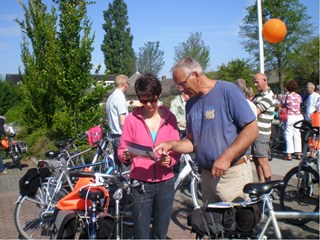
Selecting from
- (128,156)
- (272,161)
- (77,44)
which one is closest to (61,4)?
(77,44)

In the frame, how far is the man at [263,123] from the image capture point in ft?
18.6

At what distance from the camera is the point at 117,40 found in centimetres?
6519

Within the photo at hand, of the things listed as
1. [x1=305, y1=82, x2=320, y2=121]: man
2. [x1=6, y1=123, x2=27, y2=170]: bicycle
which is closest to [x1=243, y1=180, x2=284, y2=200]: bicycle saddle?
[x1=305, y1=82, x2=320, y2=121]: man

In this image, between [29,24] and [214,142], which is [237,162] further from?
[29,24]

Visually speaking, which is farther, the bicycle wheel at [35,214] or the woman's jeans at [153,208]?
the bicycle wheel at [35,214]

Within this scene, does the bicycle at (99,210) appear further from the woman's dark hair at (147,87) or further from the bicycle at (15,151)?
the bicycle at (15,151)

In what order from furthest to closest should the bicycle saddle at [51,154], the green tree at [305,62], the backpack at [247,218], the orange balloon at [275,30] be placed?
1. the green tree at [305,62]
2. the orange balloon at [275,30]
3. the bicycle saddle at [51,154]
4. the backpack at [247,218]

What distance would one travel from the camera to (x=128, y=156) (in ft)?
10.1

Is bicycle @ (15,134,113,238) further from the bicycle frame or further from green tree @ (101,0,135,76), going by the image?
green tree @ (101,0,135,76)

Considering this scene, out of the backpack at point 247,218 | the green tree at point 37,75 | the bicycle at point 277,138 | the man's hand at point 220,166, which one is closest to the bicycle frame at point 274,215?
the backpack at point 247,218

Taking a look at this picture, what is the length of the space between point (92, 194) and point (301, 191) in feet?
10.2

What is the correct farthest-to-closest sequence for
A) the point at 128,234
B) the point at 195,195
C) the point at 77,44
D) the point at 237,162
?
the point at 77,44, the point at 195,195, the point at 128,234, the point at 237,162

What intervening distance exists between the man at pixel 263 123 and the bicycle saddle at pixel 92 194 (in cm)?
327

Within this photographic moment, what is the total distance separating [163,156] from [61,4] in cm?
903
